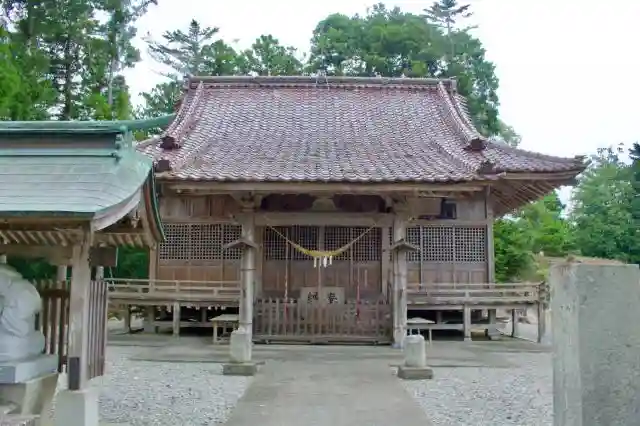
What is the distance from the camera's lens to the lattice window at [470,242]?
15672mm

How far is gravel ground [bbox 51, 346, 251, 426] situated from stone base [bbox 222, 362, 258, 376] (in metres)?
0.17

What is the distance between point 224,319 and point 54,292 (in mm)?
7655

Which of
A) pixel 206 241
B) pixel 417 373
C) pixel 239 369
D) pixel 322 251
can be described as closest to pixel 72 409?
pixel 239 369

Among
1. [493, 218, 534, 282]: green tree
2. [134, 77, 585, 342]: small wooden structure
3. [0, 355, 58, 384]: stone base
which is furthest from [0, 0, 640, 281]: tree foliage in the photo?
[0, 355, 58, 384]: stone base

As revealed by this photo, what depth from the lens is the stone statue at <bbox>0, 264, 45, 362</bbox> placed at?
537 centimetres

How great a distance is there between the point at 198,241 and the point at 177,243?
0.56 meters

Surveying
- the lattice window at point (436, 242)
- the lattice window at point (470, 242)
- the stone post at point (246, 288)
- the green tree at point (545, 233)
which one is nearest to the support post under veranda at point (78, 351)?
the stone post at point (246, 288)

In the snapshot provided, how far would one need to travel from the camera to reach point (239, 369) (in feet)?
32.2

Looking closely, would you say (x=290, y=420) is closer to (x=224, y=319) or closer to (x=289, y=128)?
(x=224, y=319)

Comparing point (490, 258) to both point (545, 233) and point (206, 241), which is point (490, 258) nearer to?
point (206, 241)

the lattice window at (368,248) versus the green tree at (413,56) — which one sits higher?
the green tree at (413,56)

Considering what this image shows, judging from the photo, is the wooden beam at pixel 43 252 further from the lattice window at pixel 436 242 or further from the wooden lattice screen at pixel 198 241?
the lattice window at pixel 436 242

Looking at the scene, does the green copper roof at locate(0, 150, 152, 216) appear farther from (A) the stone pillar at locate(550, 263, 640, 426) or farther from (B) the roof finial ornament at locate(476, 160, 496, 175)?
(B) the roof finial ornament at locate(476, 160, 496, 175)

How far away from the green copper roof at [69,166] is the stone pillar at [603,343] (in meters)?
3.71
